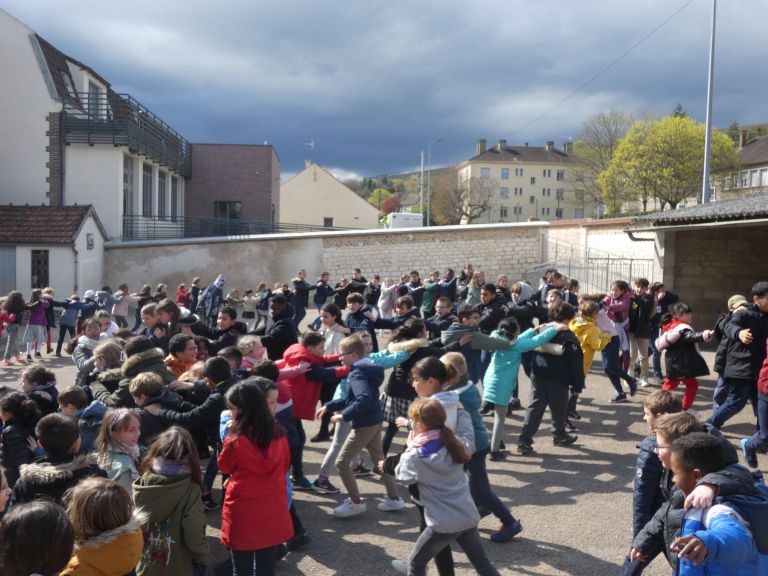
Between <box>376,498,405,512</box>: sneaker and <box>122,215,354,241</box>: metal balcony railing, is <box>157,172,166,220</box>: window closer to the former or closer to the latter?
<box>122,215,354,241</box>: metal balcony railing

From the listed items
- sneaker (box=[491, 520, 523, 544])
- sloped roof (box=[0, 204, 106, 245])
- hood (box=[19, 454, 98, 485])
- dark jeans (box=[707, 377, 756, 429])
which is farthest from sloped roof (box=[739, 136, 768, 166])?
hood (box=[19, 454, 98, 485])

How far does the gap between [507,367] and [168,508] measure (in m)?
4.29

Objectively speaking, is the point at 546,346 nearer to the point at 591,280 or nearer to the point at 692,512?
the point at 692,512

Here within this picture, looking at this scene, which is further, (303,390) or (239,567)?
(303,390)

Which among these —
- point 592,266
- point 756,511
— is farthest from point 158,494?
point 592,266

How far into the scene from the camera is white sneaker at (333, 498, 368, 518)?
551 centimetres

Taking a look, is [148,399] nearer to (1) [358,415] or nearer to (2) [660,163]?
(1) [358,415]

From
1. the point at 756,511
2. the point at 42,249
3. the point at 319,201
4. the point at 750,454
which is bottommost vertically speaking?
the point at 750,454

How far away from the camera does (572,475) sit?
661 centimetres

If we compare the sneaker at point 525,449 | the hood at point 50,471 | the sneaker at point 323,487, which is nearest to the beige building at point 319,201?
the sneaker at point 525,449

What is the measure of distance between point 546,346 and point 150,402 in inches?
161

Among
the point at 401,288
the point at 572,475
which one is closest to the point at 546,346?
the point at 572,475

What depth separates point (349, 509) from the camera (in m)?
5.53

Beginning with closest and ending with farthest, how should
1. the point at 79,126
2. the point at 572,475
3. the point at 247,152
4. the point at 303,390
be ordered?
the point at 303,390
the point at 572,475
the point at 79,126
the point at 247,152
